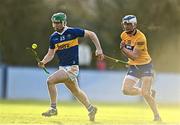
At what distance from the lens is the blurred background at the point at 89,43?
36344mm

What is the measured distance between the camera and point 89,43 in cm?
4216

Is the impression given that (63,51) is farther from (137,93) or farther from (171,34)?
(171,34)

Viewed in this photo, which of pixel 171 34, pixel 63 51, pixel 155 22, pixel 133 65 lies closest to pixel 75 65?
pixel 63 51

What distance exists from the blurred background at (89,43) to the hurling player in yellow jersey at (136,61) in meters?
15.9

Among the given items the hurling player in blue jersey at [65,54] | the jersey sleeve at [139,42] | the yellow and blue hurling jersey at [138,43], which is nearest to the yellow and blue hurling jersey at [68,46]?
the hurling player in blue jersey at [65,54]

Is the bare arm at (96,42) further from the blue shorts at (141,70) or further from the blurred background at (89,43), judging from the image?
the blurred background at (89,43)

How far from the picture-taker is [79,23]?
40.0 m

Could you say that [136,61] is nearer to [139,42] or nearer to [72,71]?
[139,42]

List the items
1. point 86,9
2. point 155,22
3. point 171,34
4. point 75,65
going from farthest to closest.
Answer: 1. point 86,9
2. point 171,34
3. point 155,22
4. point 75,65

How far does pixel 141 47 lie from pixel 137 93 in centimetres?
111

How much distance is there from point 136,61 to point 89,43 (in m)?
25.5

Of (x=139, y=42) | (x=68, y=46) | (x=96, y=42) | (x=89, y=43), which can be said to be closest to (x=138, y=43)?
(x=139, y=42)

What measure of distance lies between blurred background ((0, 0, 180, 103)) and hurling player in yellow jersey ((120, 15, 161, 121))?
1587 cm

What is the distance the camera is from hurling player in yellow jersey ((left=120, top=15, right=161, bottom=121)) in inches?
647
